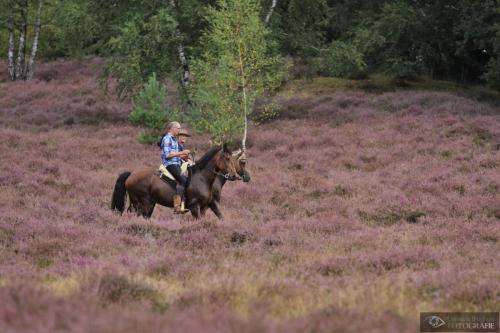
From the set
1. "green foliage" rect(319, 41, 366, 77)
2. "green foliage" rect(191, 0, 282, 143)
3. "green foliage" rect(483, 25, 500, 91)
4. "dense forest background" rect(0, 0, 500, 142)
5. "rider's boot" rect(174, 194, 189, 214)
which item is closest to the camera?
"rider's boot" rect(174, 194, 189, 214)

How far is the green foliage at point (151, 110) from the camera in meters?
23.8

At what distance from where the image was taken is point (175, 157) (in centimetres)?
1333

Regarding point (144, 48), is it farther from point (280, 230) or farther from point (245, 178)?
point (280, 230)

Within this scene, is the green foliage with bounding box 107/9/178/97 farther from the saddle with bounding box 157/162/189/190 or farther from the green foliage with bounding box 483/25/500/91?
the saddle with bounding box 157/162/189/190

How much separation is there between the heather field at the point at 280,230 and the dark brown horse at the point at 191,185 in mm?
432

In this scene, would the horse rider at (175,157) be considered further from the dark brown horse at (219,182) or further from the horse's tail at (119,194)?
the horse's tail at (119,194)

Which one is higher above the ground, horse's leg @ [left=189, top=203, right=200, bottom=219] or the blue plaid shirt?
the blue plaid shirt

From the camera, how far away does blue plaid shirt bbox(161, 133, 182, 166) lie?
1309cm

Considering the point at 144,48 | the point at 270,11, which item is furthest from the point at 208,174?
the point at 270,11

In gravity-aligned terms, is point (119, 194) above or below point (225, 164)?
below

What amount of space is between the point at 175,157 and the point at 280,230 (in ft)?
9.32

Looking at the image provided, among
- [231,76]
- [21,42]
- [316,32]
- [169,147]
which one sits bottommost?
[169,147]


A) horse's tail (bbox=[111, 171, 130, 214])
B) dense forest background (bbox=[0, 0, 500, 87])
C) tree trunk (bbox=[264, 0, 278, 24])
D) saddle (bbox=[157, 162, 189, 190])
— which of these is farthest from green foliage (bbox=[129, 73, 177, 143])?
saddle (bbox=[157, 162, 189, 190])

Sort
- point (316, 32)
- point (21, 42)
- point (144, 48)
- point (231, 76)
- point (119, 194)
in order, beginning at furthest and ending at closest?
point (21, 42), point (316, 32), point (144, 48), point (231, 76), point (119, 194)
